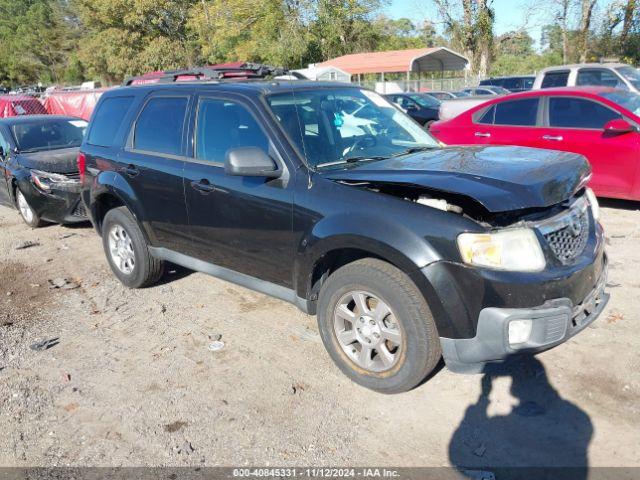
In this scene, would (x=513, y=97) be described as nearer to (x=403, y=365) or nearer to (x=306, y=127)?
(x=306, y=127)

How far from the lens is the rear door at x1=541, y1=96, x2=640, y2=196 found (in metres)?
6.88

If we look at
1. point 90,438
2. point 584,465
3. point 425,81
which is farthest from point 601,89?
point 425,81

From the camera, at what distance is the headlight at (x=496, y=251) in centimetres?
289

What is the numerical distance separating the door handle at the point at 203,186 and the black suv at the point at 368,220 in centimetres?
1

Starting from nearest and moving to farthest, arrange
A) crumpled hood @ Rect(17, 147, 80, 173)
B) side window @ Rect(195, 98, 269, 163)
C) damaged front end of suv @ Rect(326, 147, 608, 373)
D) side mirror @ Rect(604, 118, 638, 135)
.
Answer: damaged front end of suv @ Rect(326, 147, 608, 373)
side window @ Rect(195, 98, 269, 163)
side mirror @ Rect(604, 118, 638, 135)
crumpled hood @ Rect(17, 147, 80, 173)

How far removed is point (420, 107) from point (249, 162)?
16197mm

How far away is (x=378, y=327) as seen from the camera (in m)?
3.31

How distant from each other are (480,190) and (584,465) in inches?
58.4

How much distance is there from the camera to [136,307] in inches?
199

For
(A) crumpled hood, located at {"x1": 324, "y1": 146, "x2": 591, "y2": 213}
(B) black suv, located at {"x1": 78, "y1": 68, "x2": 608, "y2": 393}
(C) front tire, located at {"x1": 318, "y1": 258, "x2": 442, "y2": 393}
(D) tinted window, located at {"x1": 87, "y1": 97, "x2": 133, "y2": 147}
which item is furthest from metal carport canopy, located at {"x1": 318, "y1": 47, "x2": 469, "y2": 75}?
(C) front tire, located at {"x1": 318, "y1": 258, "x2": 442, "y2": 393}

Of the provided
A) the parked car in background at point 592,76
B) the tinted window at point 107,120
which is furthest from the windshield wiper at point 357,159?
the parked car in background at point 592,76

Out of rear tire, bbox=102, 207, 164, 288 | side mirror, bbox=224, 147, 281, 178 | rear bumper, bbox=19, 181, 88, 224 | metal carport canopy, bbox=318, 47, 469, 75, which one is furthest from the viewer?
metal carport canopy, bbox=318, 47, 469, 75

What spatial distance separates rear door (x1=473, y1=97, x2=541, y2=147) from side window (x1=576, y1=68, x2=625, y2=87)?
5535 mm

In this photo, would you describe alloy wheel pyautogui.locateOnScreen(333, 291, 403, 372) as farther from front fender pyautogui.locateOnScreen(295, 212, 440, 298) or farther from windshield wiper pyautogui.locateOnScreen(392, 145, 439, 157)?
windshield wiper pyautogui.locateOnScreen(392, 145, 439, 157)
